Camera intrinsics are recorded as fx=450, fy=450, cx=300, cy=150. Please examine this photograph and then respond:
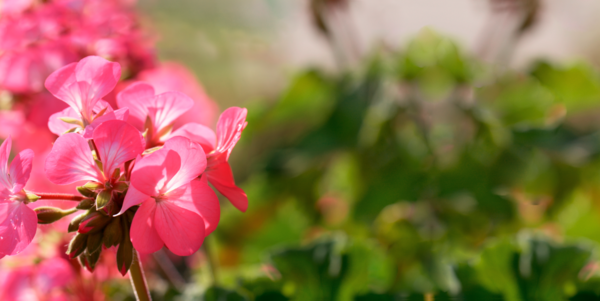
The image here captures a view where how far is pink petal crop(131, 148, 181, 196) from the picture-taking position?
0.16 meters

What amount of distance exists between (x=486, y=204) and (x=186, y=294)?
431mm

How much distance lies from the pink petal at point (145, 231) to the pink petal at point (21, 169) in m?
0.05

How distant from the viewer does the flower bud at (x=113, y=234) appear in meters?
0.16

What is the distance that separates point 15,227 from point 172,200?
0.06m

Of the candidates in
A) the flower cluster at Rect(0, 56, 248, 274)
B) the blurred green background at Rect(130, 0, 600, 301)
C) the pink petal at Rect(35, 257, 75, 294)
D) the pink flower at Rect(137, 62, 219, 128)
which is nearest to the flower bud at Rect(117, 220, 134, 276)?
the flower cluster at Rect(0, 56, 248, 274)

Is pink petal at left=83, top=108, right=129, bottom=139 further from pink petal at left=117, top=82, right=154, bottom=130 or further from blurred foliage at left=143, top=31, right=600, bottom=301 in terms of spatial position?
blurred foliage at left=143, top=31, right=600, bottom=301

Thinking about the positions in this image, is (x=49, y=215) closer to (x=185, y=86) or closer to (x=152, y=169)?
(x=152, y=169)

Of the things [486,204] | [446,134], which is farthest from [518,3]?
[486,204]

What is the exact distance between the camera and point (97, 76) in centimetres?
18

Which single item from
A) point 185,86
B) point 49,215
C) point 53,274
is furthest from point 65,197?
point 185,86

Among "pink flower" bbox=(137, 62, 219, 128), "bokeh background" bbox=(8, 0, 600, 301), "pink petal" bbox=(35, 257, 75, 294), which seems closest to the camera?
"pink petal" bbox=(35, 257, 75, 294)

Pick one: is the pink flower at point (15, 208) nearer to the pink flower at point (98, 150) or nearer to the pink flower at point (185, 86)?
the pink flower at point (98, 150)

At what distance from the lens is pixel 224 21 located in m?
1.66

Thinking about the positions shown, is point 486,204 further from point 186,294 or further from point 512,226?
point 186,294
